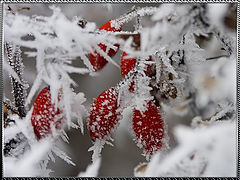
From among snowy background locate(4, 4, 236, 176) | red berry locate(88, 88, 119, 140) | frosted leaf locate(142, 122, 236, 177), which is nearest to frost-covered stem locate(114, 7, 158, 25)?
snowy background locate(4, 4, 236, 176)

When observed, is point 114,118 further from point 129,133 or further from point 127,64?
point 129,133

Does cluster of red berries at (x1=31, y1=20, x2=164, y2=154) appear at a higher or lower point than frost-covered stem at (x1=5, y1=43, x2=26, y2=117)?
lower

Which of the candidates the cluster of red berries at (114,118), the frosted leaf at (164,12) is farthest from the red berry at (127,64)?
the frosted leaf at (164,12)

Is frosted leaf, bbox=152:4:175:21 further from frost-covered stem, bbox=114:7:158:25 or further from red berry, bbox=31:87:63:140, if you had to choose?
red berry, bbox=31:87:63:140

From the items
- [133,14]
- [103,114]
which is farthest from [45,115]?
[133,14]

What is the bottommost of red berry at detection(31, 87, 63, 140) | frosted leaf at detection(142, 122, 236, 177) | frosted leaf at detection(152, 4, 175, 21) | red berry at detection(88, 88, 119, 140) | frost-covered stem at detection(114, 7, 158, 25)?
frosted leaf at detection(142, 122, 236, 177)

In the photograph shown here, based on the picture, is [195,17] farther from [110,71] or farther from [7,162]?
[110,71]
